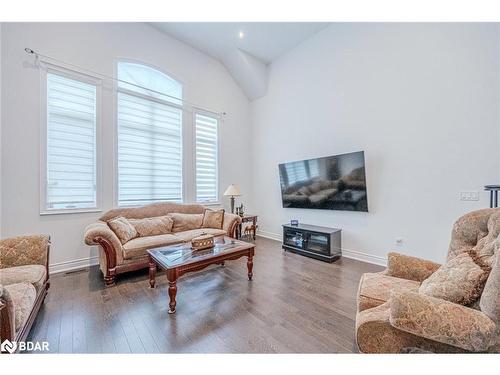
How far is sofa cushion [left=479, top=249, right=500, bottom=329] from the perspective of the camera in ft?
3.36

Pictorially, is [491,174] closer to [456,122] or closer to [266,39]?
[456,122]

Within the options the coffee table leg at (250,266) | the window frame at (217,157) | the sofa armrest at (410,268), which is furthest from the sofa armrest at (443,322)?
the window frame at (217,157)

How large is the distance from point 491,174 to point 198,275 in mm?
3868

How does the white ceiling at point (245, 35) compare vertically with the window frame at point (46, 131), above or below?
above

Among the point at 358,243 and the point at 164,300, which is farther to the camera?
the point at 358,243

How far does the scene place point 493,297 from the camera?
104 centimetres

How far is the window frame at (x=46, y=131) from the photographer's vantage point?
2.94 meters

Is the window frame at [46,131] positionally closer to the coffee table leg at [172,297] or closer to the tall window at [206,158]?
the tall window at [206,158]

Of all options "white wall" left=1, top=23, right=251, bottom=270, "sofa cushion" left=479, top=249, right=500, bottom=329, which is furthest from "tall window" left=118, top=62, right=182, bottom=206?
"sofa cushion" left=479, top=249, right=500, bottom=329

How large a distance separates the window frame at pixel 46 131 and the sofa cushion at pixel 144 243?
1015 mm

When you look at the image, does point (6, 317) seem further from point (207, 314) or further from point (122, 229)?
point (122, 229)

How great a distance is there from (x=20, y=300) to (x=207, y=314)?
1400 millimetres

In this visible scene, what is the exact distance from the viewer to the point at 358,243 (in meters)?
3.68
